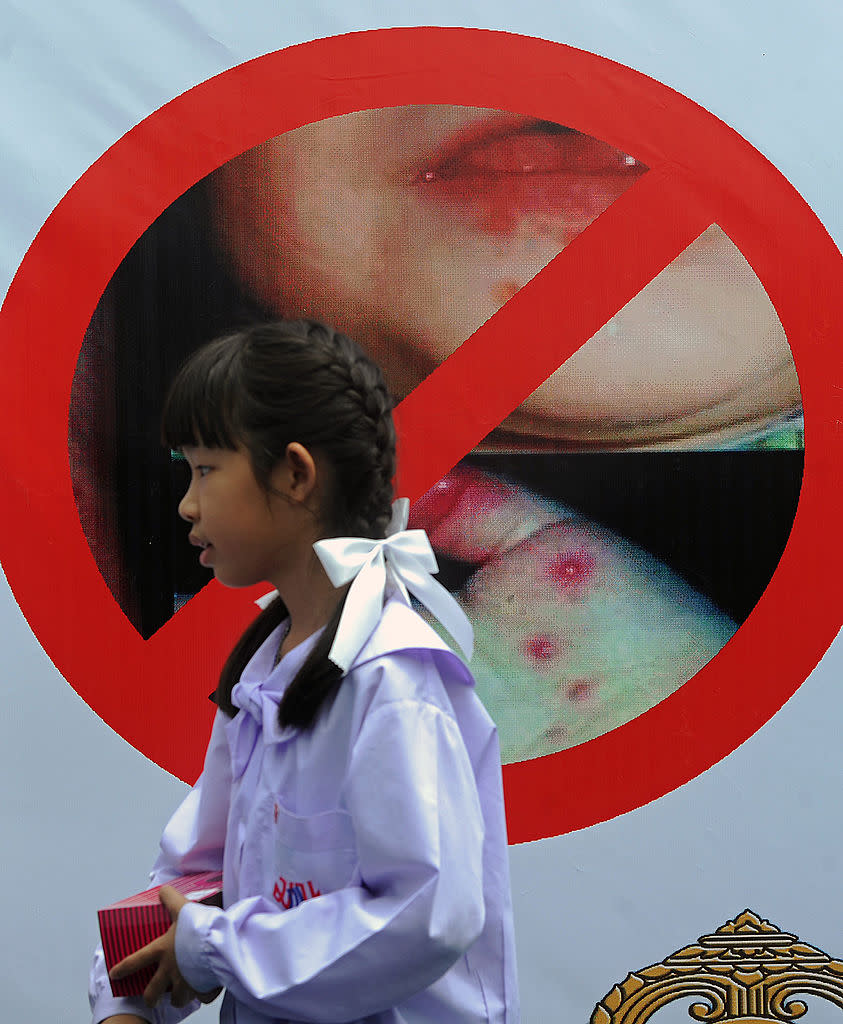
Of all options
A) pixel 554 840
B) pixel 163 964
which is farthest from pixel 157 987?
pixel 554 840

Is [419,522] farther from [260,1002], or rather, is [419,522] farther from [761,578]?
[260,1002]

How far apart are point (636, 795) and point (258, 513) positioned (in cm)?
59

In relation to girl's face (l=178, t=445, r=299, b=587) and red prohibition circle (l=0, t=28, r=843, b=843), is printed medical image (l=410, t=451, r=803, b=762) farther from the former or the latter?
girl's face (l=178, t=445, r=299, b=587)

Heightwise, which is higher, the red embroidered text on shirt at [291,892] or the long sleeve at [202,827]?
the long sleeve at [202,827]

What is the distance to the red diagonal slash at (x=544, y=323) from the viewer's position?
1.11m

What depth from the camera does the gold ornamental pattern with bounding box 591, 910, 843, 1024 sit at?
1.08 m

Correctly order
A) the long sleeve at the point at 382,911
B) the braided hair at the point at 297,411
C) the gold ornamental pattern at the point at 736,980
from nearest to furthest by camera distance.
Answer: the long sleeve at the point at 382,911
the braided hair at the point at 297,411
the gold ornamental pattern at the point at 736,980

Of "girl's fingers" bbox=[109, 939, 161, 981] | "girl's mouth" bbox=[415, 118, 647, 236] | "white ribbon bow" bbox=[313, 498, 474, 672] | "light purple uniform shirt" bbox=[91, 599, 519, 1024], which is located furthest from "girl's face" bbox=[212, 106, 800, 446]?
"girl's fingers" bbox=[109, 939, 161, 981]

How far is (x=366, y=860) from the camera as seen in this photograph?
600 mm

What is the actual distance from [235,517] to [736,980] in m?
0.74

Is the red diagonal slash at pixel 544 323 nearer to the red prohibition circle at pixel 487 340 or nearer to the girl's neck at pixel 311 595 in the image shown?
the red prohibition circle at pixel 487 340

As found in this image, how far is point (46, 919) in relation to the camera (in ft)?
3.69

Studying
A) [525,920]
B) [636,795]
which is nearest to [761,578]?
[636,795]

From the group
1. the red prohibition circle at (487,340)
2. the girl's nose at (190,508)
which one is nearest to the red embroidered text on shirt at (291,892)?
the girl's nose at (190,508)
